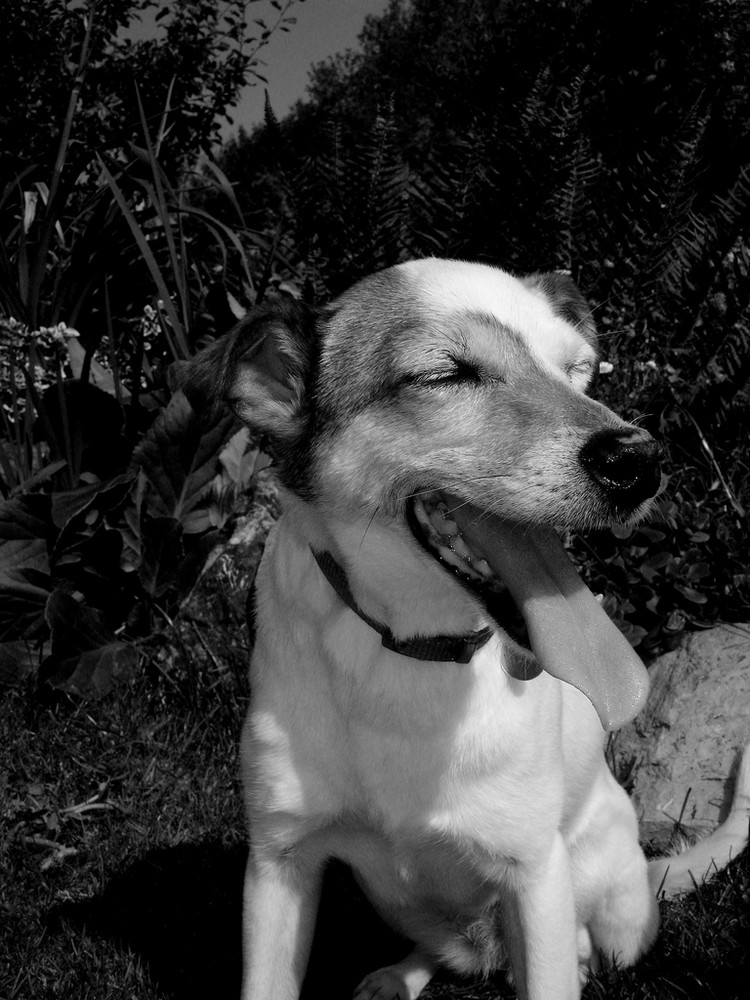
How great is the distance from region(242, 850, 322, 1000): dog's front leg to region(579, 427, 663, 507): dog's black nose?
1.33 meters

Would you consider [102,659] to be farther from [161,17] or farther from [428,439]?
[161,17]

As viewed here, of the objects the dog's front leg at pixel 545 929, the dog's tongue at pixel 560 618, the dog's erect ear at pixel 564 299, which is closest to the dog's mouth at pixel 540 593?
the dog's tongue at pixel 560 618

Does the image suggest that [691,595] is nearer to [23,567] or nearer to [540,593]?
[540,593]

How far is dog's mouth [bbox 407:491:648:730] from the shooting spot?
7.00ft

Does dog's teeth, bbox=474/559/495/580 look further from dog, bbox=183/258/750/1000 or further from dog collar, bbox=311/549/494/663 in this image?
dog collar, bbox=311/549/494/663

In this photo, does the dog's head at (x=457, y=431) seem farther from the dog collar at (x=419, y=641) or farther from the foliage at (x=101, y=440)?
the foliage at (x=101, y=440)

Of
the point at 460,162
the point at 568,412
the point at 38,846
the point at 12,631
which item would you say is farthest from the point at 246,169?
the point at 568,412

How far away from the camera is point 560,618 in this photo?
2.17 meters

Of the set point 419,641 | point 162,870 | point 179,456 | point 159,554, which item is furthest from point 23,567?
point 419,641

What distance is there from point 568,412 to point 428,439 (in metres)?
0.34

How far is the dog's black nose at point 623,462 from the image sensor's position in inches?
82.7

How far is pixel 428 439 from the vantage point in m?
2.30

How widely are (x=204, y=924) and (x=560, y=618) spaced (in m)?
1.88

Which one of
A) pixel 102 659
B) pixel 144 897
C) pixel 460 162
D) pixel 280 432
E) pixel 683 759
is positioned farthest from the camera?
pixel 460 162
